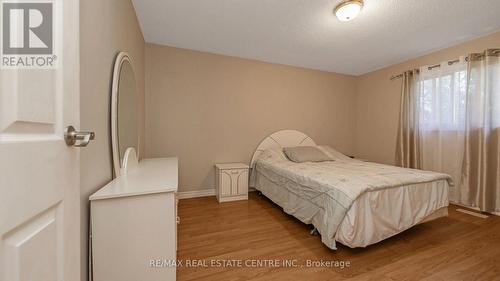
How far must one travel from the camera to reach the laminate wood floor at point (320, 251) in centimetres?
142

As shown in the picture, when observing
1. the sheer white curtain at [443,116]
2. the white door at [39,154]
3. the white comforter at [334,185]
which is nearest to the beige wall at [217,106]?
the white comforter at [334,185]

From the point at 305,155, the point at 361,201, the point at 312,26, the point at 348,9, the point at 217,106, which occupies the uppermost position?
the point at 312,26

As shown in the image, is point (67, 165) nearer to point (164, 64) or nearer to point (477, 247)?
point (164, 64)

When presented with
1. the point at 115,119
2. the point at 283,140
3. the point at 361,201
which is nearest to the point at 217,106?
the point at 283,140

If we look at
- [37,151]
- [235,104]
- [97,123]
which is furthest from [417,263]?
[235,104]

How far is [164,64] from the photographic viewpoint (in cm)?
279

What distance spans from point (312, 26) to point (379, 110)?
236cm

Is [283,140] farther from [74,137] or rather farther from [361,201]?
[74,137]

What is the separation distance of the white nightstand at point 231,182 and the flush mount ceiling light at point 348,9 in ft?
6.94

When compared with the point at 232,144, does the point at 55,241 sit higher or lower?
lower

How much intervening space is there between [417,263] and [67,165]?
2.24m

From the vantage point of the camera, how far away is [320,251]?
5.50 ft

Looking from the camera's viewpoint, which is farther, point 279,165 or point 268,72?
point 268,72

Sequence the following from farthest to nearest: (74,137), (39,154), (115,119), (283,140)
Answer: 1. (283,140)
2. (115,119)
3. (74,137)
4. (39,154)
